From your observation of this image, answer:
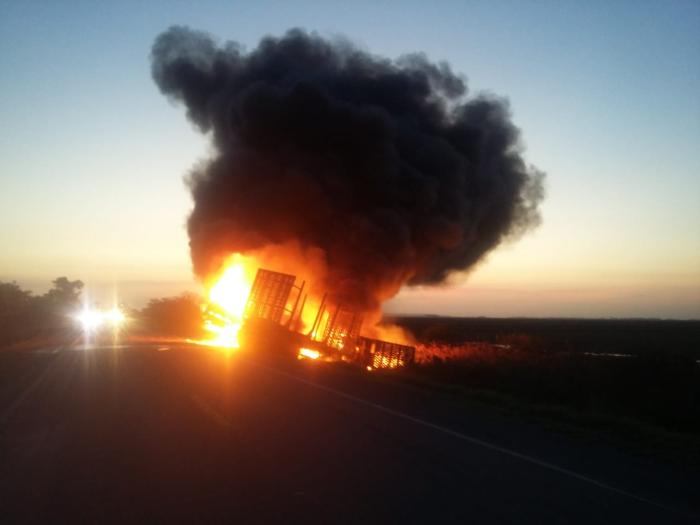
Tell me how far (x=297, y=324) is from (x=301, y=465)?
1878 cm

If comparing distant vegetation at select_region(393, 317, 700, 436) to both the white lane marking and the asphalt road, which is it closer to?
the asphalt road

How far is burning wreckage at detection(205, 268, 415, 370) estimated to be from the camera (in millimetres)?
26531

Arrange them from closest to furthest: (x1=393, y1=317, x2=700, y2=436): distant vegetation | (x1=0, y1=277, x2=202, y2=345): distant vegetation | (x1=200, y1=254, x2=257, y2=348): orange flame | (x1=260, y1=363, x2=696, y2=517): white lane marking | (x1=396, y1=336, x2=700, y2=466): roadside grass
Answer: (x1=260, y1=363, x2=696, y2=517): white lane marking
(x1=396, y1=336, x2=700, y2=466): roadside grass
(x1=393, y1=317, x2=700, y2=436): distant vegetation
(x1=200, y1=254, x2=257, y2=348): orange flame
(x1=0, y1=277, x2=202, y2=345): distant vegetation

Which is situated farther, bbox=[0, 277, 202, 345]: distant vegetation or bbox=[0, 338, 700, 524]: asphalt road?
bbox=[0, 277, 202, 345]: distant vegetation

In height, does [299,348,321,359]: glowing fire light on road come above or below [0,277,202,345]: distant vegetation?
above

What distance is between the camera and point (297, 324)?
27.5m

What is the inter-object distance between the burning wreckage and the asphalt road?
981 centimetres

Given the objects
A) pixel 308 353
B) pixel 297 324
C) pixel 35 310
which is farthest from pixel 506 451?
pixel 35 310

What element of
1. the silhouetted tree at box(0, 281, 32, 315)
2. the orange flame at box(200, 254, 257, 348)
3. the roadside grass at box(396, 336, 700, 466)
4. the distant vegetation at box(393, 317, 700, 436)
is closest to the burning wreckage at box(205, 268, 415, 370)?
the orange flame at box(200, 254, 257, 348)

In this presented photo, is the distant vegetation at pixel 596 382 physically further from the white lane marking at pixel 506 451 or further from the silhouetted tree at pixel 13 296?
the silhouetted tree at pixel 13 296

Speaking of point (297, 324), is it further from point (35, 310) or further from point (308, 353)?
point (35, 310)

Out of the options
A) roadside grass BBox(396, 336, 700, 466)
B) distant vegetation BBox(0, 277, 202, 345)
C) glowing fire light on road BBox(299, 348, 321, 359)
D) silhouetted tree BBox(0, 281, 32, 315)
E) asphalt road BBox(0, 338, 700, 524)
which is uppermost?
roadside grass BBox(396, 336, 700, 466)

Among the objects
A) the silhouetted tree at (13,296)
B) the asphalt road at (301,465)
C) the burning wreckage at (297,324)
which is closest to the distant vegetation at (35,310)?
the silhouetted tree at (13,296)

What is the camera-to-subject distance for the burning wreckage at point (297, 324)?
2653cm
